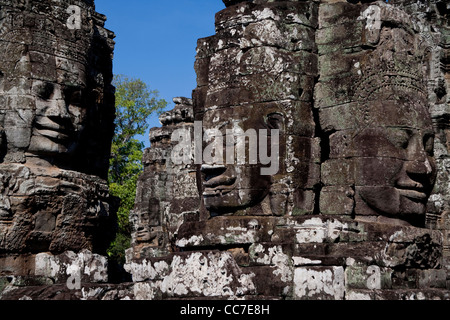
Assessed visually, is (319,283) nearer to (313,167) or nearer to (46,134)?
(313,167)

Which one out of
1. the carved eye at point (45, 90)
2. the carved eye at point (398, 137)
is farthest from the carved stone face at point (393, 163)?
the carved eye at point (45, 90)

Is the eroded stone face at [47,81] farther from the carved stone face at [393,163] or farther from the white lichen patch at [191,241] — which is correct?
the carved stone face at [393,163]

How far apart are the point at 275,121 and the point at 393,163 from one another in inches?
48.9

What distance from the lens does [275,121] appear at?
7.21 metres

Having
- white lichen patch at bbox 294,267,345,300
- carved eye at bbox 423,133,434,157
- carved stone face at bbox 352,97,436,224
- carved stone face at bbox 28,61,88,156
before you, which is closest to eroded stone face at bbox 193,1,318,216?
carved stone face at bbox 352,97,436,224

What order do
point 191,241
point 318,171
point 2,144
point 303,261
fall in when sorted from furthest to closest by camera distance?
point 2,144 < point 191,241 < point 318,171 < point 303,261

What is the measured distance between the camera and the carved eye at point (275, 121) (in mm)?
7176

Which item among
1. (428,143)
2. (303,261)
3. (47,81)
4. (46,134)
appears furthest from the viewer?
(47,81)

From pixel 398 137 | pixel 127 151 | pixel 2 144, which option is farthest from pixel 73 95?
pixel 127 151

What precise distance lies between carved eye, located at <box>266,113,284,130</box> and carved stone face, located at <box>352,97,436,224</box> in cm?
77

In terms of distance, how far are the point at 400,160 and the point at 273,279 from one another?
5.36 feet

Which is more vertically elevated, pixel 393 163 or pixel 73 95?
pixel 73 95

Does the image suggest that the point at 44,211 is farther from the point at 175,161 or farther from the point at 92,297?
the point at 175,161

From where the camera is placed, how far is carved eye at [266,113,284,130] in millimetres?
7176
